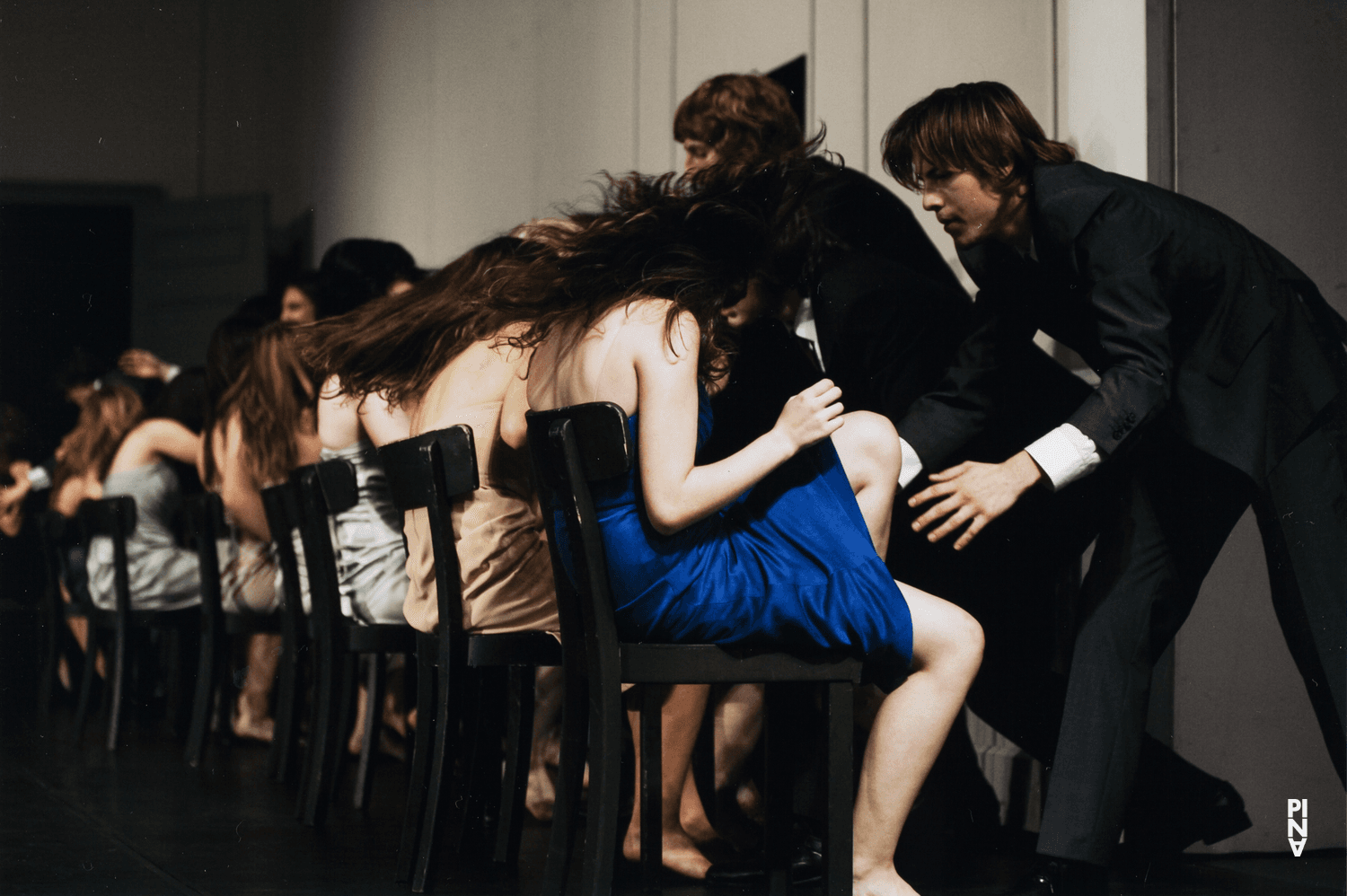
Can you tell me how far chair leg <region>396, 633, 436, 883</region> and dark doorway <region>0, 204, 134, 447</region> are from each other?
2978 millimetres

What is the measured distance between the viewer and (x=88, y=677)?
174 inches

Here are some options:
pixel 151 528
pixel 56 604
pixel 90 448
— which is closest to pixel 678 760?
pixel 151 528

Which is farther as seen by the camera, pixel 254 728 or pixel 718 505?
pixel 254 728

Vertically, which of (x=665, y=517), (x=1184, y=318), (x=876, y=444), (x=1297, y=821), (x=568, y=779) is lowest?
(x=1297, y=821)

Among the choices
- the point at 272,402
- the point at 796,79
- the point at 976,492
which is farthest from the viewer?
the point at 272,402

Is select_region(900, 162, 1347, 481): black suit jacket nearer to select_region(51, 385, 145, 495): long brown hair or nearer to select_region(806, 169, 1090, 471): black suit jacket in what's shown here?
select_region(806, 169, 1090, 471): black suit jacket

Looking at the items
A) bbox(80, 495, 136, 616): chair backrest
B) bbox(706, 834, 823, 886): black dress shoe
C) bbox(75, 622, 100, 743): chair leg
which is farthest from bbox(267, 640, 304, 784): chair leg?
bbox(706, 834, 823, 886): black dress shoe

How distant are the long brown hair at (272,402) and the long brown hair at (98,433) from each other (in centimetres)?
96

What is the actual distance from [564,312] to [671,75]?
2.83 metres

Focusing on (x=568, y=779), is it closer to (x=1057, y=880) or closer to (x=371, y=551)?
(x=1057, y=880)

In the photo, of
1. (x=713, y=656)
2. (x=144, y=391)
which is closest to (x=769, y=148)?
(x=713, y=656)

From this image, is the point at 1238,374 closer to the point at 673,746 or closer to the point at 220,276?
the point at 673,746

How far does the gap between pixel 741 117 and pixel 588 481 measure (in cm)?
157

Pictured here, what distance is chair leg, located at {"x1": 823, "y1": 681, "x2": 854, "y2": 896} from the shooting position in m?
1.80
